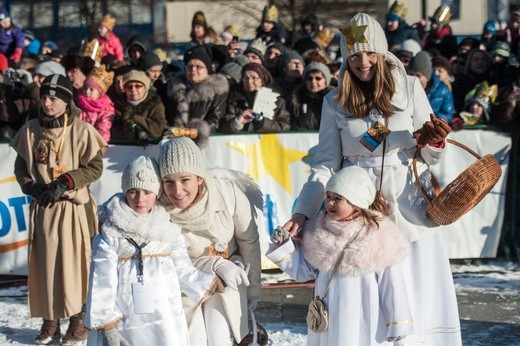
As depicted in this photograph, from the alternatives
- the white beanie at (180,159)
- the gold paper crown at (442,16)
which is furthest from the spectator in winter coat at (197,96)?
the gold paper crown at (442,16)

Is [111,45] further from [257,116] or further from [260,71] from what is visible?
[257,116]

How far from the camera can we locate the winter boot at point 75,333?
22.9 feet

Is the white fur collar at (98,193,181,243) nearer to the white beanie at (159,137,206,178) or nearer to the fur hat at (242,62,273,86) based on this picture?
the white beanie at (159,137,206,178)

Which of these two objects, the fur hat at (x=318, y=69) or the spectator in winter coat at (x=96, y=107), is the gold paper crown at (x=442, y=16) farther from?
the spectator in winter coat at (x=96, y=107)

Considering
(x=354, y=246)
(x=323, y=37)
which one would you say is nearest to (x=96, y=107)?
(x=354, y=246)

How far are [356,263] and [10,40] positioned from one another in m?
9.66

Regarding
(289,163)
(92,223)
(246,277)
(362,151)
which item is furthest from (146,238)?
(289,163)

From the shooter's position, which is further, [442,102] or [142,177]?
[442,102]

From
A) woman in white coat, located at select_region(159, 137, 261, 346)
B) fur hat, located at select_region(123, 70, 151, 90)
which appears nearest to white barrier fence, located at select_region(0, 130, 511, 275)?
fur hat, located at select_region(123, 70, 151, 90)

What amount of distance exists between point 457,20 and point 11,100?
26.6 meters

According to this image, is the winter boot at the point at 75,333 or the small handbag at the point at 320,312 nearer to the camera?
the small handbag at the point at 320,312

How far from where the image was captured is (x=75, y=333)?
23.0 feet

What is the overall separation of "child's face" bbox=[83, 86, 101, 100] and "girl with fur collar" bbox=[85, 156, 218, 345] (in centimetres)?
373

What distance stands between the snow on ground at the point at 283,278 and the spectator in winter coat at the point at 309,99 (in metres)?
1.37
